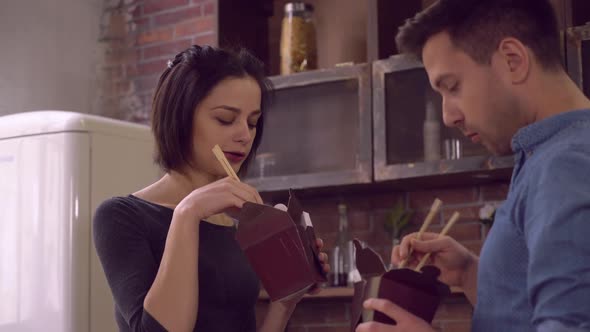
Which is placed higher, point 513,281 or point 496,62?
point 496,62

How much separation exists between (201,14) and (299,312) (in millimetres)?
1280

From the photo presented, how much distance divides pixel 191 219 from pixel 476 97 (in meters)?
0.53

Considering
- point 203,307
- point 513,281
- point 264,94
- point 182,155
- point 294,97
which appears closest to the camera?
point 513,281

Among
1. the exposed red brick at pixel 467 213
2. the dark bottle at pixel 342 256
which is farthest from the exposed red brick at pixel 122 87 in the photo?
the exposed red brick at pixel 467 213

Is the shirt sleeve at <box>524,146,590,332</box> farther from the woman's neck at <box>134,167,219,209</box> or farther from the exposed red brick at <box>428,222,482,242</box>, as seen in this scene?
the exposed red brick at <box>428,222,482,242</box>

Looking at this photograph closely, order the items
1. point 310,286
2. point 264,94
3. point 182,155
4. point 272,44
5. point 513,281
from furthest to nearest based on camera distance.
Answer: point 272,44 < point 264,94 < point 182,155 < point 310,286 < point 513,281

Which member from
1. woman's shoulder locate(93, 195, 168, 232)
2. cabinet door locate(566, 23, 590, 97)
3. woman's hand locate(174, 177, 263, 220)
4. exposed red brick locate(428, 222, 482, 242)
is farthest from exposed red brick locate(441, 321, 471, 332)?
woman's hand locate(174, 177, 263, 220)

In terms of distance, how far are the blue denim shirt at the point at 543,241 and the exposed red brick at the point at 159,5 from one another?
2622 mm

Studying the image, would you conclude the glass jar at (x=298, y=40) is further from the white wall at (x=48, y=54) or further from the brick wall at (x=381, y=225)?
the white wall at (x=48, y=54)

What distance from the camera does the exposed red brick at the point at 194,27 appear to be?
3402 mm

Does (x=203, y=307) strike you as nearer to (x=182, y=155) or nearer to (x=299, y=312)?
(x=182, y=155)

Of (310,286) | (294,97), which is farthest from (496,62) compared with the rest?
(294,97)

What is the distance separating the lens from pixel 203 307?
158cm

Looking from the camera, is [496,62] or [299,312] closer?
[496,62]
